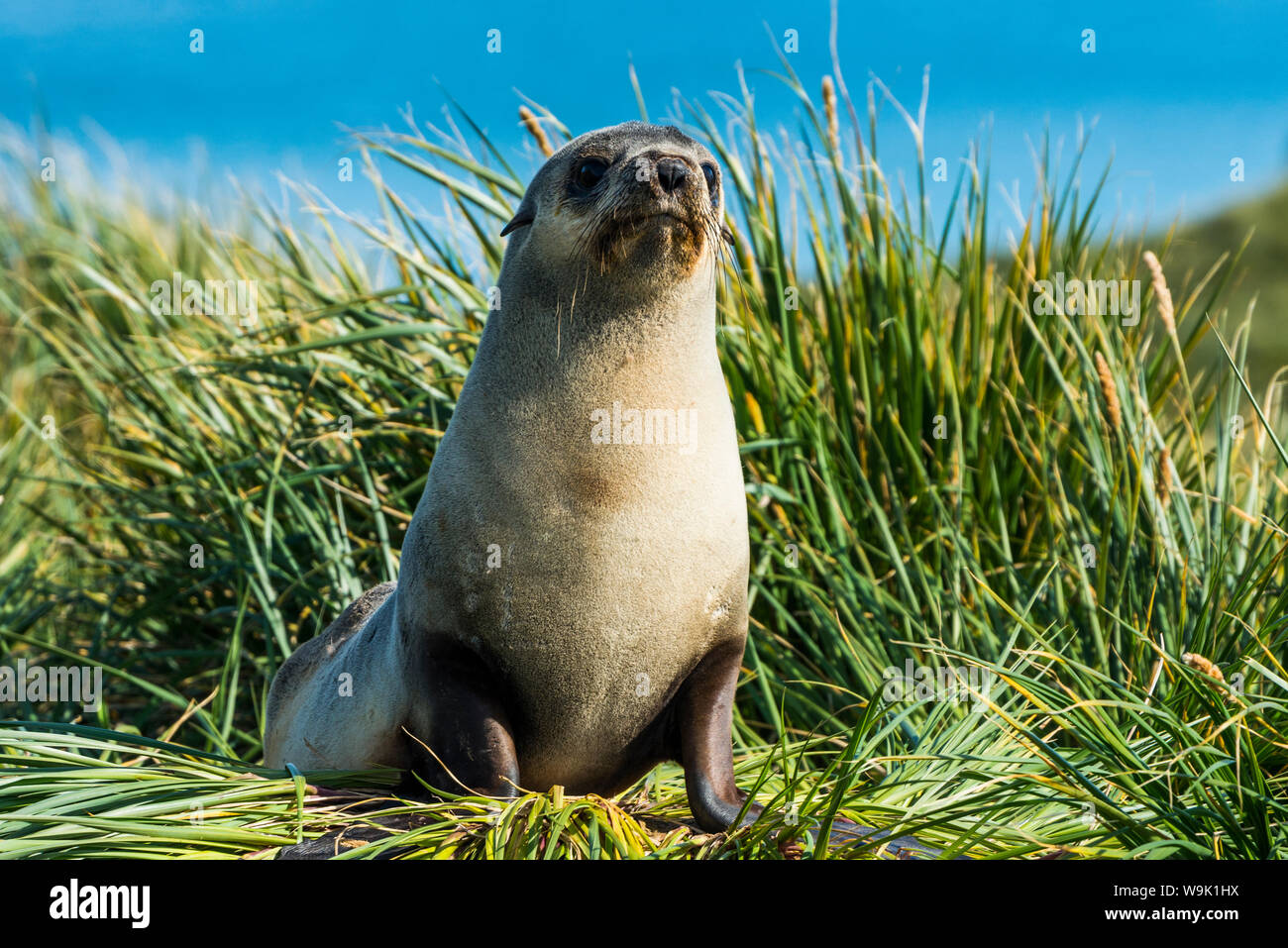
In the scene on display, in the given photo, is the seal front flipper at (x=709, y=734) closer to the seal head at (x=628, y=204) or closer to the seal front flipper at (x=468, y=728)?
the seal front flipper at (x=468, y=728)

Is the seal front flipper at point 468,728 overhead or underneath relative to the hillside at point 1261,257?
underneath

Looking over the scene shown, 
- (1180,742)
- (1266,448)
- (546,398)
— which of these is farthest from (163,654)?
(1266,448)

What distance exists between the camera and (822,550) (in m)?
4.56

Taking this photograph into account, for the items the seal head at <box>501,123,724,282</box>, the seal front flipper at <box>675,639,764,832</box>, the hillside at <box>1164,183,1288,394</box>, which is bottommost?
the seal front flipper at <box>675,639,764,832</box>

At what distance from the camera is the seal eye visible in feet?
9.91

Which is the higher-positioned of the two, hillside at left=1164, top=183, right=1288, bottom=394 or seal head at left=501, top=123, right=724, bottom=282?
hillside at left=1164, top=183, right=1288, bottom=394

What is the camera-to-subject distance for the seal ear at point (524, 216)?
10.4 ft

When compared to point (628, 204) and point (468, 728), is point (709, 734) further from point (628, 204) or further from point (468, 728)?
point (628, 204)

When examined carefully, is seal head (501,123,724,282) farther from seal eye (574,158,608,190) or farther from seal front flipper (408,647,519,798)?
seal front flipper (408,647,519,798)

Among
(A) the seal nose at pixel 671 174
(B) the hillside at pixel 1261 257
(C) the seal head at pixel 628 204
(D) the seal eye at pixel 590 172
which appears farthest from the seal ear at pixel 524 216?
(B) the hillside at pixel 1261 257

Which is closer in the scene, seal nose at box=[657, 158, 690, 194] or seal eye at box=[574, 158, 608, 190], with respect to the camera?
seal nose at box=[657, 158, 690, 194]

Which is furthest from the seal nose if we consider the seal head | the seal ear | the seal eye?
the seal ear

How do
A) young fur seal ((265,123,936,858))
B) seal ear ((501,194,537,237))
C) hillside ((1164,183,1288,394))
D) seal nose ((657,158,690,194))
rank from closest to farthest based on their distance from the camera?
1. seal nose ((657,158,690,194))
2. young fur seal ((265,123,936,858))
3. seal ear ((501,194,537,237))
4. hillside ((1164,183,1288,394))
